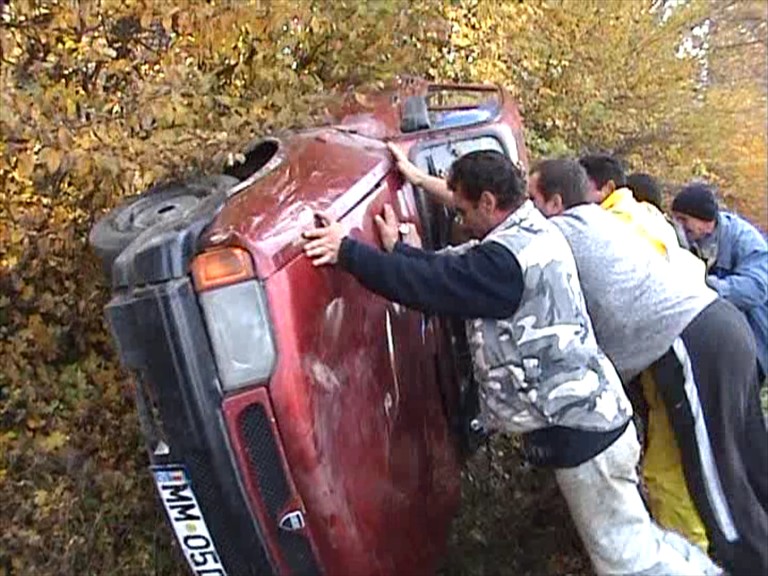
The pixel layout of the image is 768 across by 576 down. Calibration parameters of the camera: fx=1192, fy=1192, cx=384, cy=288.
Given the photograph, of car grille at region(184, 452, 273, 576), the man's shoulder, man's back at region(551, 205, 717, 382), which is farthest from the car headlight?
the man's shoulder

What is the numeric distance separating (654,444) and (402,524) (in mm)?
1437

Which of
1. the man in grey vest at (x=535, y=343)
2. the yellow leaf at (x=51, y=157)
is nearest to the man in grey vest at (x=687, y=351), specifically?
the man in grey vest at (x=535, y=343)

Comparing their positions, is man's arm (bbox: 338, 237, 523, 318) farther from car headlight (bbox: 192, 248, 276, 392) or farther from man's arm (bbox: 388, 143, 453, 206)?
man's arm (bbox: 388, 143, 453, 206)

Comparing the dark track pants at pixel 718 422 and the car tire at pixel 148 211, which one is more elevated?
the car tire at pixel 148 211

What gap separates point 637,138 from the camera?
1173 centimetres

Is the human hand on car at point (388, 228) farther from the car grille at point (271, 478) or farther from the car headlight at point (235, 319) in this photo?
the car grille at point (271, 478)

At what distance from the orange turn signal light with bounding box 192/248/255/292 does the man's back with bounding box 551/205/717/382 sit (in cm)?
156

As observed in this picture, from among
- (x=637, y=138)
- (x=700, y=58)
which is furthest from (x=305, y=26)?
(x=700, y=58)

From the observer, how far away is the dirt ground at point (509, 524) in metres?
4.81

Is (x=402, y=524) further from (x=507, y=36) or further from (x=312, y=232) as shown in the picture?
(x=507, y=36)

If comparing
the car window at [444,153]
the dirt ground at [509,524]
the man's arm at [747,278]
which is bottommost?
the dirt ground at [509,524]

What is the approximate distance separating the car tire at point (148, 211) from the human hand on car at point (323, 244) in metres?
0.42

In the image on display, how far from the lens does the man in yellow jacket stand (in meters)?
4.76

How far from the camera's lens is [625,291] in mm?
4449
